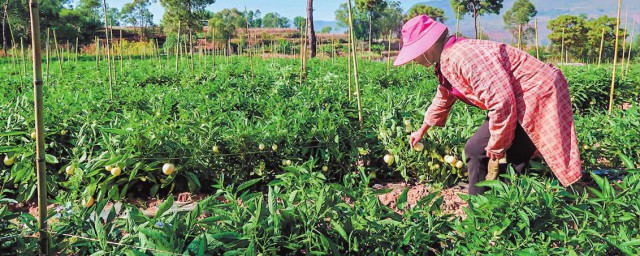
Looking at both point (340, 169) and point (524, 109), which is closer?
point (524, 109)

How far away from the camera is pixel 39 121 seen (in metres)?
1.47

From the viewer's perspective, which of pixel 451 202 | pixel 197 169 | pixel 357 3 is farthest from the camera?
pixel 357 3

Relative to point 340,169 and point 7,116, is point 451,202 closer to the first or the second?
point 340,169

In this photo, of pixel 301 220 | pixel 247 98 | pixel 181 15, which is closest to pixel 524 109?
pixel 301 220

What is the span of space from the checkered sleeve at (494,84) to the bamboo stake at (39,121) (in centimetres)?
162

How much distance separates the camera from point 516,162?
8.25ft

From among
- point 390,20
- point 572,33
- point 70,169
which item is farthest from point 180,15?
point 390,20

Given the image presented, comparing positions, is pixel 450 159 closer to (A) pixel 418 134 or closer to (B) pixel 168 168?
(A) pixel 418 134

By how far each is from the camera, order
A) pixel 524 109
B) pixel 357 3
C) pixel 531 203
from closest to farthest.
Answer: pixel 531 203 < pixel 524 109 < pixel 357 3

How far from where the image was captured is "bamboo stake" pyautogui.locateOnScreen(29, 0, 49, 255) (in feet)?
4.53

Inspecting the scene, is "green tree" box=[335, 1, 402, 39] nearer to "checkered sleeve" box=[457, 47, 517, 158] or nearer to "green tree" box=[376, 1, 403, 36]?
"green tree" box=[376, 1, 403, 36]

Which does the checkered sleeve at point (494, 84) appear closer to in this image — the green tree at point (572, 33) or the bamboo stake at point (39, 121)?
the bamboo stake at point (39, 121)

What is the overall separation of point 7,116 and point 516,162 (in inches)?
133

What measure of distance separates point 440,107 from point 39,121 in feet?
6.32
